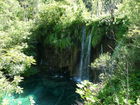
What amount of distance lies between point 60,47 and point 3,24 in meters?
4.36

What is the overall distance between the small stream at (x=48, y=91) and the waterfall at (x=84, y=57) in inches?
37.4

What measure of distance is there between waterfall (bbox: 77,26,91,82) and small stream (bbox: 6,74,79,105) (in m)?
0.95

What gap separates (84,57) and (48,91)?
3.40 metres

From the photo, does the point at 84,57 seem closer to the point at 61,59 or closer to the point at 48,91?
the point at 61,59

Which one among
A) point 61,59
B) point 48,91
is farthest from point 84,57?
point 48,91

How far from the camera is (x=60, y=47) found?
14523 mm

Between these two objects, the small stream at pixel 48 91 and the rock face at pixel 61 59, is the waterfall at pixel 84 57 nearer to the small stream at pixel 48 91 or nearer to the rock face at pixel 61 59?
the rock face at pixel 61 59

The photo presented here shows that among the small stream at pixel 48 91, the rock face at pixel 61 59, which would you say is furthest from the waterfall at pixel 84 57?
the small stream at pixel 48 91

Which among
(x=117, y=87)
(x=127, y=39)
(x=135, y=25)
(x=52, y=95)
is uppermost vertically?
(x=135, y=25)

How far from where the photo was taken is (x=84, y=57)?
13.5 m

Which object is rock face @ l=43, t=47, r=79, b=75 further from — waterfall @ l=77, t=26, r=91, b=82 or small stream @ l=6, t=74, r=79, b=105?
small stream @ l=6, t=74, r=79, b=105

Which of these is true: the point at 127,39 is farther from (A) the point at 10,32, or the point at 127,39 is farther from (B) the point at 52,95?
(A) the point at 10,32

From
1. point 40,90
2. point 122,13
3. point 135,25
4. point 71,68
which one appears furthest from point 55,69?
point 135,25

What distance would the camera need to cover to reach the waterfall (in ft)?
43.1
